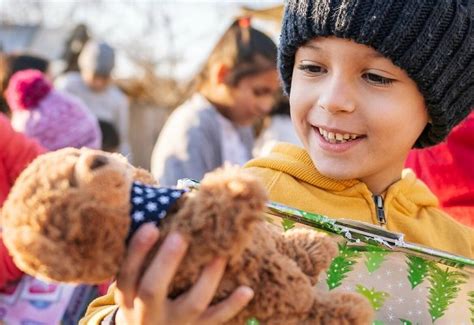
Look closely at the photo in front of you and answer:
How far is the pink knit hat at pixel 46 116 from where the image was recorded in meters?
4.37

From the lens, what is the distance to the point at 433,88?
2031 mm

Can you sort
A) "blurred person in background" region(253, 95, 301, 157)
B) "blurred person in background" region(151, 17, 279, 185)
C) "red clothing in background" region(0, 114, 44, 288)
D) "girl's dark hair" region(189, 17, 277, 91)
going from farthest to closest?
"blurred person in background" region(253, 95, 301, 157) < "girl's dark hair" region(189, 17, 277, 91) < "blurred person in background" region(151, 17, 279, 185) < "red clothing in background" region(0, 114, 44, 288)

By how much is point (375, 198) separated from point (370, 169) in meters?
0.11

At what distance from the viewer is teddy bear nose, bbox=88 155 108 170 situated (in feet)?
3.88

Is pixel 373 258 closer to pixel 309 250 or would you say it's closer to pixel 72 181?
pixel 309 250

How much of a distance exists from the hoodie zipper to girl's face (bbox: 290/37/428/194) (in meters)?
0.10

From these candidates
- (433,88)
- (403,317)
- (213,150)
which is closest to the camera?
(403,317)

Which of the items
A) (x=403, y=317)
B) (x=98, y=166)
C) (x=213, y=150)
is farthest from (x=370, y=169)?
(x=213, y=150)

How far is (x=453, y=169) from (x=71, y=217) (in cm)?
204

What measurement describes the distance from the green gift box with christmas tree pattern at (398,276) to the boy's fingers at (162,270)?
0.44m

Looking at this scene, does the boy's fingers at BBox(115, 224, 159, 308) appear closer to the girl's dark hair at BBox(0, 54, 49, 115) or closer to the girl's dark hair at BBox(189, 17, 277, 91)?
the girl's dark hair at BBox(189, 17, 277, 91)

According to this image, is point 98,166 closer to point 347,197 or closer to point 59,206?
point 59,206

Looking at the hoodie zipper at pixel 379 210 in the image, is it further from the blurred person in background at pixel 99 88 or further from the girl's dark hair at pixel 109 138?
the blurred person in background at pixel 99 88

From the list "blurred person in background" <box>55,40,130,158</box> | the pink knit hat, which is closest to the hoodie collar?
the pink knit hat
